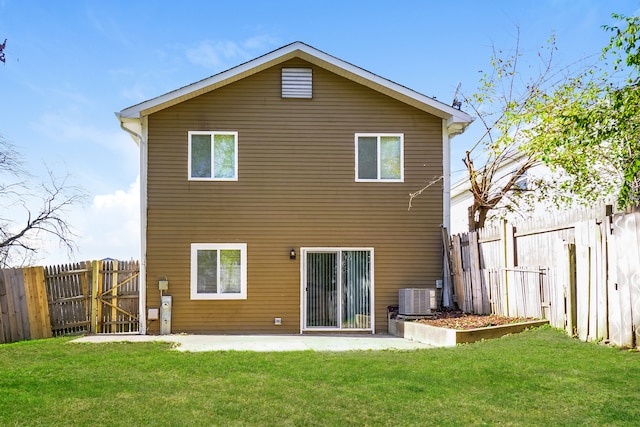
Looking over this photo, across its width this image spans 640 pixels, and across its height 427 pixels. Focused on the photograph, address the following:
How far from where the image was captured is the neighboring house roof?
572 inches

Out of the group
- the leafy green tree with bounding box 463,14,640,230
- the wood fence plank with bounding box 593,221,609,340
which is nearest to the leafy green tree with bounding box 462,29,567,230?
the leafy green tree with bounding box 463,14,640,230

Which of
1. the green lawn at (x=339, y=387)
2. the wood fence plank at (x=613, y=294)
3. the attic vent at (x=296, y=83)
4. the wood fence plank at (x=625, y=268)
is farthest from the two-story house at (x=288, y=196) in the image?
the wood fence plank at (x=625, y=268)

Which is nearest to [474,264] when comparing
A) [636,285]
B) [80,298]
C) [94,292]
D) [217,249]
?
[636,285]

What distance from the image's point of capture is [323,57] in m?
14.8

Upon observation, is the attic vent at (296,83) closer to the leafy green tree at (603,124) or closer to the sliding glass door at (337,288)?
the sliding glass door at (337,288)

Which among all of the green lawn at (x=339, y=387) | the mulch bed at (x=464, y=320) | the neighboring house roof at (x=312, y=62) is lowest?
the green lawn at (x=339, y=387)

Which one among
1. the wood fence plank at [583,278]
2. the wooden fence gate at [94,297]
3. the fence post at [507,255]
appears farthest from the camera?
the wooden fence gate at [94,297]

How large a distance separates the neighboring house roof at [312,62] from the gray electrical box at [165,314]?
4.06 metres

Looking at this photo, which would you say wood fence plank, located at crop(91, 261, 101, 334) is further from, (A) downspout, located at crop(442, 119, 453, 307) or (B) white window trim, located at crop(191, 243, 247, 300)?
(A) downspout, located at crop(442, 119, 453, 307)

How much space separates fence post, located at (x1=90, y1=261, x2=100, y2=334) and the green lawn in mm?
5031

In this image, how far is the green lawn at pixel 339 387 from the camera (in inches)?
241

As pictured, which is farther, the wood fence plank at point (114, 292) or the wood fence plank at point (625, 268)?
the wood fence plank at point (114, 292)

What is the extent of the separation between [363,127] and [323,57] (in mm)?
1811

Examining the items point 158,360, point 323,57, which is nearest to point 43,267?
point 158,360
